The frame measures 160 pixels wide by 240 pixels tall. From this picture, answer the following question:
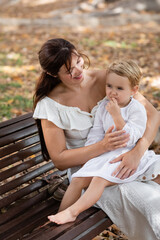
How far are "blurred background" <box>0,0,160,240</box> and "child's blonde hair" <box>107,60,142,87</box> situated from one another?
1.37m

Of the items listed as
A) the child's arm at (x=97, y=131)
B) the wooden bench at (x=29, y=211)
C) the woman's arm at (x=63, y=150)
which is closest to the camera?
the wooden bench at (x=29, y=211)

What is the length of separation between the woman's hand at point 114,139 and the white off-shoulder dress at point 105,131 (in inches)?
1.9

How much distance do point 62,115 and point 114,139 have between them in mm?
443

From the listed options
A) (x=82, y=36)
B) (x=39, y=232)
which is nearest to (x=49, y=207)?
(x=39, y=232)

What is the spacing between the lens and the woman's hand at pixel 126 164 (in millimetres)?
2264

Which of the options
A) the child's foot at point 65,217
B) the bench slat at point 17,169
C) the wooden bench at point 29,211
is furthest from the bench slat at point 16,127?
the child's foot at point 65,217

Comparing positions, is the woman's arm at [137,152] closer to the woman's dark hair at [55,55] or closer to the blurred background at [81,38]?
the woman's dark hair at [55,55]

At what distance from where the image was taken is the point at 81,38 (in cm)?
823

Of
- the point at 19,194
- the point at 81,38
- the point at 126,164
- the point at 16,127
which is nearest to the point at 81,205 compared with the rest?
the point at 126,164

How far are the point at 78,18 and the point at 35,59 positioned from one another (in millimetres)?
3362

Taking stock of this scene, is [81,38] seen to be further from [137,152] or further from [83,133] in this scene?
[137,152]

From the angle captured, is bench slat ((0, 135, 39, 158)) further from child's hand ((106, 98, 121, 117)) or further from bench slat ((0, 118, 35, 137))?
child's hand ((106, 98, 121, 117))

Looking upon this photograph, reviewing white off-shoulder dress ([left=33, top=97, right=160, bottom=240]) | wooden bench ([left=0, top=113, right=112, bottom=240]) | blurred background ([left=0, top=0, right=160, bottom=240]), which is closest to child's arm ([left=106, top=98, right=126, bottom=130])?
white off-shoulder dress ([left=33, top=97, right=160, bottom=240])

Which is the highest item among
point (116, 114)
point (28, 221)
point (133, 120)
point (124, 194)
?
point (116, 114)
